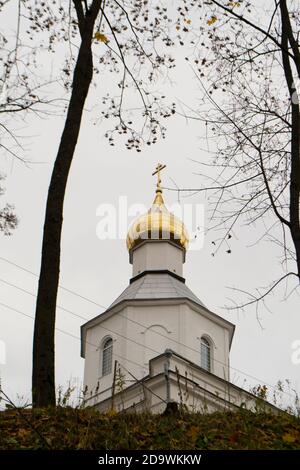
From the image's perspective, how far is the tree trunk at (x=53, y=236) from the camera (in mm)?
8547

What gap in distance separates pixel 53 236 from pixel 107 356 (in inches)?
643

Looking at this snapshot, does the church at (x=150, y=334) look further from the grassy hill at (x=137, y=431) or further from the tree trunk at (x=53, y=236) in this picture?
the grassy hill at (x=137, y=431)

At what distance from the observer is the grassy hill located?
6.72 metres

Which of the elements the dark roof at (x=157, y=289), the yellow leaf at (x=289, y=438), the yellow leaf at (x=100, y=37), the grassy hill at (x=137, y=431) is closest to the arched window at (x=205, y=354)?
the dark roof at (x=157, y=289)

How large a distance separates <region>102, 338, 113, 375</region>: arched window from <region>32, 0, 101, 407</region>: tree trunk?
15.3 metres

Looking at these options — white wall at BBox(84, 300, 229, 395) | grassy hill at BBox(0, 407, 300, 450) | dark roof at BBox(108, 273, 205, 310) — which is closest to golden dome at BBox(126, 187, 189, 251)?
dark roof at BBox(108, 273, 205, 310)

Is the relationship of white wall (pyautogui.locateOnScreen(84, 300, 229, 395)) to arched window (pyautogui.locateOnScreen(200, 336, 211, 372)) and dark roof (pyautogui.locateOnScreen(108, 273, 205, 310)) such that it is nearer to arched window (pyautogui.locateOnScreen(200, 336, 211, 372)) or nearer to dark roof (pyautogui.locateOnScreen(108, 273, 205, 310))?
arched window (pyautogui.locateOnScreen(200, 336, 211, 372))

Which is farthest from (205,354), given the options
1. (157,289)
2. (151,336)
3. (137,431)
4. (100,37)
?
(137,431)

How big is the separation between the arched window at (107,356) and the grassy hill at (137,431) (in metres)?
16.6

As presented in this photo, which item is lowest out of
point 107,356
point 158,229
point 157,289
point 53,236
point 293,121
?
point 53,236

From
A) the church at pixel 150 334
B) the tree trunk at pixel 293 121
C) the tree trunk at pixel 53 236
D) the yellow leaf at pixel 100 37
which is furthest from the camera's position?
the church at pixel 150 334

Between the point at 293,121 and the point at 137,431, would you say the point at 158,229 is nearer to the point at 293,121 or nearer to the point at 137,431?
the point at 293,121

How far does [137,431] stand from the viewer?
23.7ft
